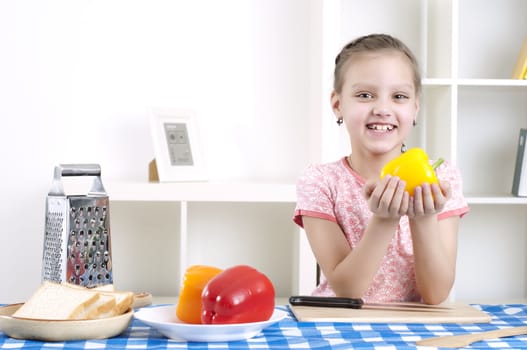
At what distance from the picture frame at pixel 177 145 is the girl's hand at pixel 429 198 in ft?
4.19

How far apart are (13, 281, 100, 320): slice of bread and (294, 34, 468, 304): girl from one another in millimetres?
520

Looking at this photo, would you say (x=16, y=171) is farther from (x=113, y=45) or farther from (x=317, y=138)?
(x=317, y=138)

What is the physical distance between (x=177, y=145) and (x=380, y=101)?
3.49 feet

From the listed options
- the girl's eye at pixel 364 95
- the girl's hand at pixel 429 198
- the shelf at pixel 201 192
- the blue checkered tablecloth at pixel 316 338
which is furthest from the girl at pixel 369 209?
the shelf at pixel 201 192

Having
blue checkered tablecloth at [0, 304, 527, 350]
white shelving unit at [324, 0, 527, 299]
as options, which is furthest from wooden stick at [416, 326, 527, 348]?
white shelving unit at [324, 0, 527, 299]

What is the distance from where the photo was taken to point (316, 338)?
101 centimetres

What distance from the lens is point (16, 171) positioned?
2.59 m

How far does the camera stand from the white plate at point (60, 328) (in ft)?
3.16

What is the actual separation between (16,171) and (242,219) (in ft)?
2.44

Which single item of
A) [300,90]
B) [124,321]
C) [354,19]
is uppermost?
[354,19]

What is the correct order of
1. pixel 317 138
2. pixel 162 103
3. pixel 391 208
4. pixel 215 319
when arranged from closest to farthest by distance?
pixel 215 319, pixel 391 208, pixel 317 138, pixel 162 103

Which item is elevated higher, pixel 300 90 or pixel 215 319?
pixel 300 90

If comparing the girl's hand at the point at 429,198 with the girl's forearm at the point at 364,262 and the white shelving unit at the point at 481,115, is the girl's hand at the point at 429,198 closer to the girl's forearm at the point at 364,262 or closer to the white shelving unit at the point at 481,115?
the girl's forearm at the point at 364,262

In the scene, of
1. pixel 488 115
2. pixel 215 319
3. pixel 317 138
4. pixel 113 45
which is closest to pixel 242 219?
pixel 317 138
